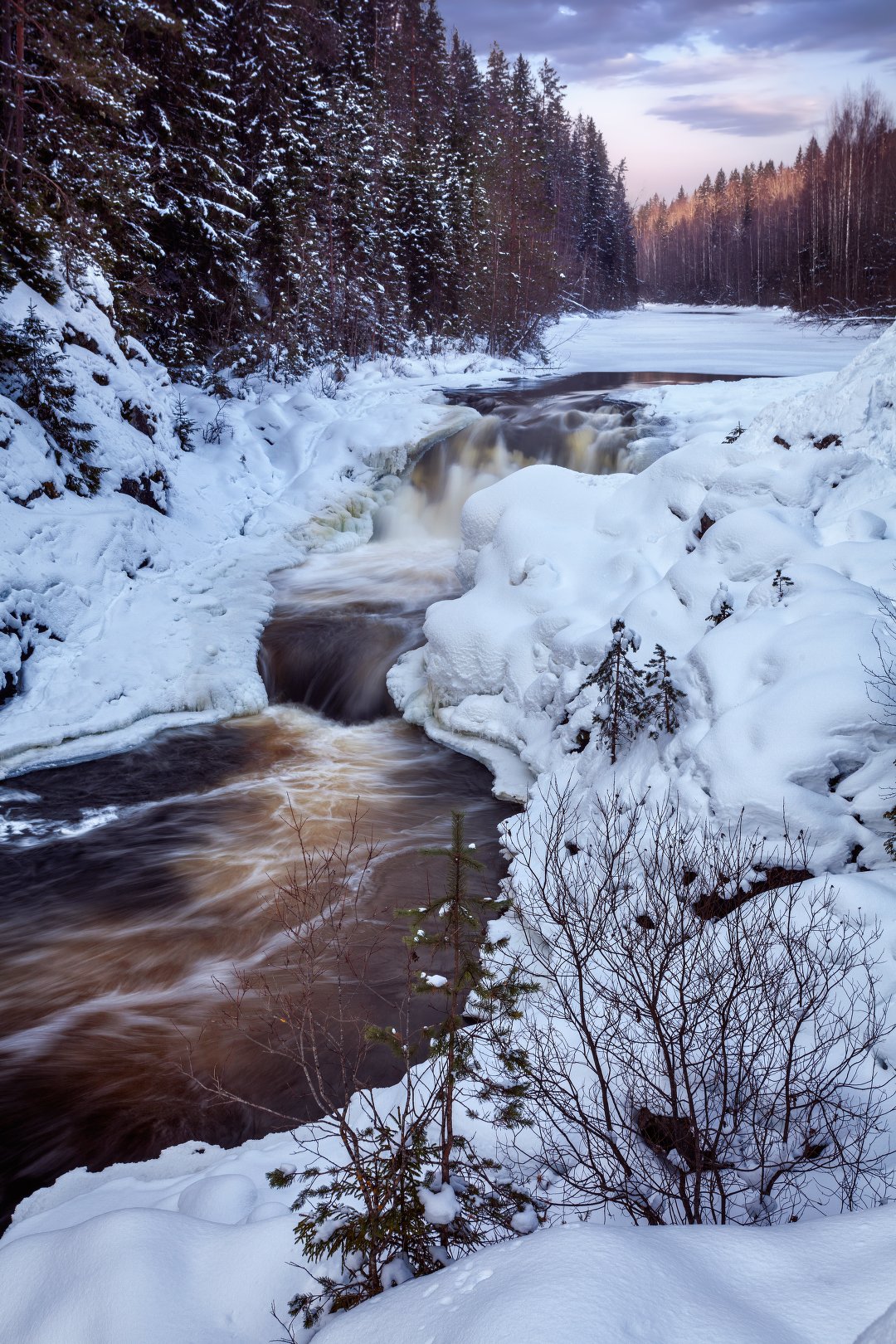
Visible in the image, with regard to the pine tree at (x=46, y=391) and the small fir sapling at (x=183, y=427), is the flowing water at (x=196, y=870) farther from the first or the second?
the small fir sapling at (x=183, y=427)

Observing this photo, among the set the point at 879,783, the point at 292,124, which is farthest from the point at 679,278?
the point at 879,783

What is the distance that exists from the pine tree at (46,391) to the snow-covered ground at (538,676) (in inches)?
18.0

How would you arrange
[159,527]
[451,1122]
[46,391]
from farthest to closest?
[159,527] → [46,391] → [451,1122]

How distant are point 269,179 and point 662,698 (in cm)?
1845

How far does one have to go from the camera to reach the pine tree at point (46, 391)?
12320 mm

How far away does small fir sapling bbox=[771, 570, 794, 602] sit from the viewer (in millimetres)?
8001

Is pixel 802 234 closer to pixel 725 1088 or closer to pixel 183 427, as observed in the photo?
pixel 183 427

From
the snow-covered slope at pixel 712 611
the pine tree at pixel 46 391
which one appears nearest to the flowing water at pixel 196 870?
the snow-covered slope at pixel 712 611

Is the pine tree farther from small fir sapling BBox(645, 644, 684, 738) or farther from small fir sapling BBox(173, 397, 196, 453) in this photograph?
small fir sapling BBox(645, 644, 684, 738)

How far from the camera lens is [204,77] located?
1731 cm

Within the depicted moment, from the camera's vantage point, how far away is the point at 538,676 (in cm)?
1019

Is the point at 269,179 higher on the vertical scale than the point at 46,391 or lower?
higher

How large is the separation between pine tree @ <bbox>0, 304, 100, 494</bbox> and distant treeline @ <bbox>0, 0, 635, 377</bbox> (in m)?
1.04

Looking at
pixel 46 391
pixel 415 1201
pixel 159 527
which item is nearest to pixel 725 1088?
pixel 415 1201
